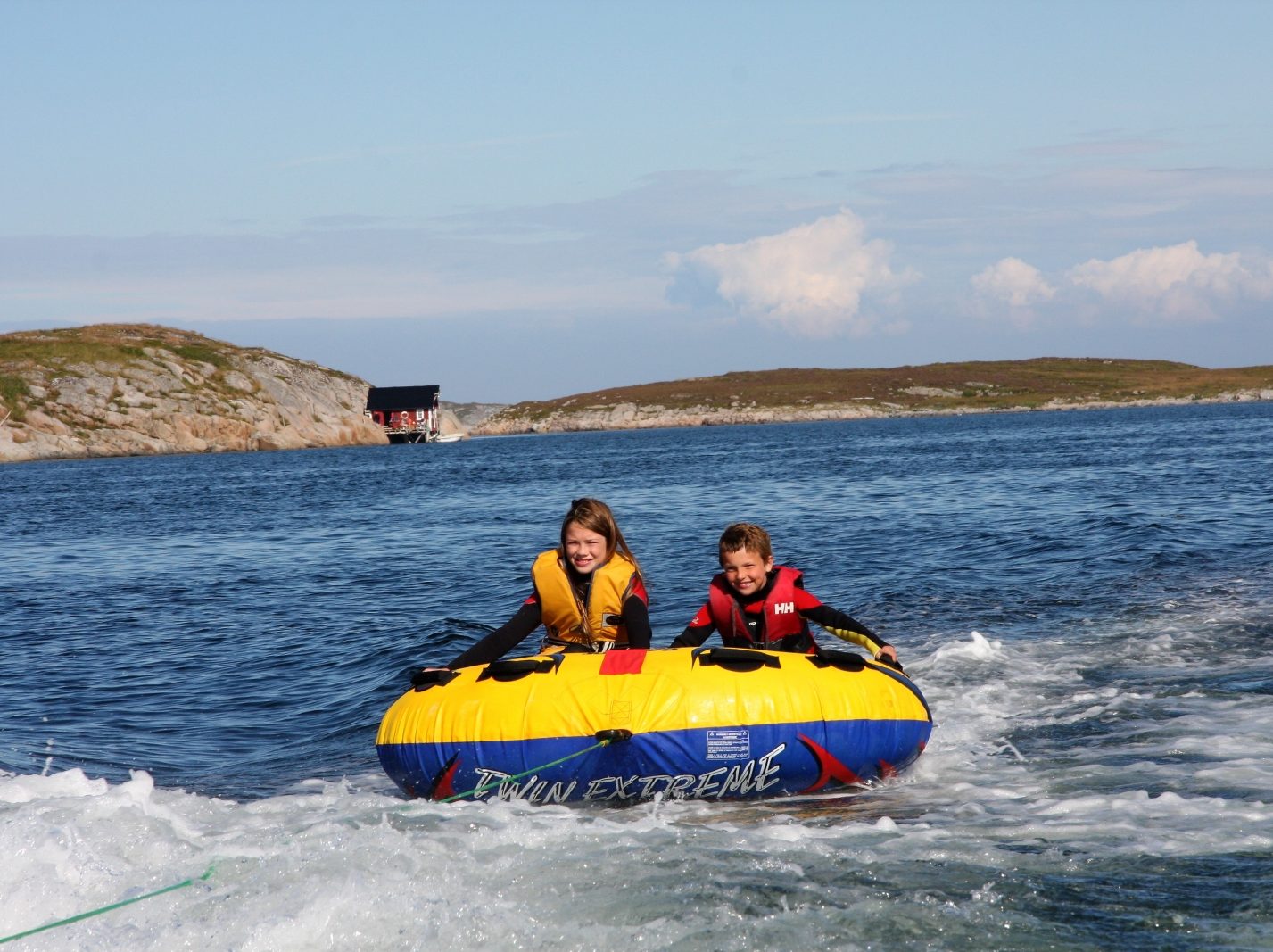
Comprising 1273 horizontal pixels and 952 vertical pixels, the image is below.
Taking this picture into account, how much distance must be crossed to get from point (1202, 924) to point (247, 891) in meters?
4.44

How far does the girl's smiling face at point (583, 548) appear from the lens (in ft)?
27.8

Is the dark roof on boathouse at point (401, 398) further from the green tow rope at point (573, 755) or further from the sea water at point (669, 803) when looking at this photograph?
the green tow rope at point (573, 755)

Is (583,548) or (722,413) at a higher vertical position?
(722,413)

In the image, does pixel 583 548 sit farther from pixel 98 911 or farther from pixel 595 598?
pixel 98 911

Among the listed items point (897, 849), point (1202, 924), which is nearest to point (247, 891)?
point (897, 849)

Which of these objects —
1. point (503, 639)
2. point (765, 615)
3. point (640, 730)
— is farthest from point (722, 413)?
point (640, 730)

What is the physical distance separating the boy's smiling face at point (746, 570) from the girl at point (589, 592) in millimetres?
651

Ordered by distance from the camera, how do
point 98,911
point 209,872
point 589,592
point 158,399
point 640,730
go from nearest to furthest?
point 98,911
point 209,872
point 640,730
point 589,592
point 158,399

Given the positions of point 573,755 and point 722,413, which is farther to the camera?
point 722,413

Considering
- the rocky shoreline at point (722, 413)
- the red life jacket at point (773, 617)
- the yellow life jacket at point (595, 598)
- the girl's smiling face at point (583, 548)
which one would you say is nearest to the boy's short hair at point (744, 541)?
the red life jacket at point (773, 617)

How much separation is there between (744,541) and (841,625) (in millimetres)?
1033

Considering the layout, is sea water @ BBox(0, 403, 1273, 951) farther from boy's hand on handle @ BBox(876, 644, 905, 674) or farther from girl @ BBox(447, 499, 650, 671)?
girl @ BBox(447, 499, 650, 671)

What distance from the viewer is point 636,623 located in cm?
844

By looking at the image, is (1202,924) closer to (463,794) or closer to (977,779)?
(977,779)
